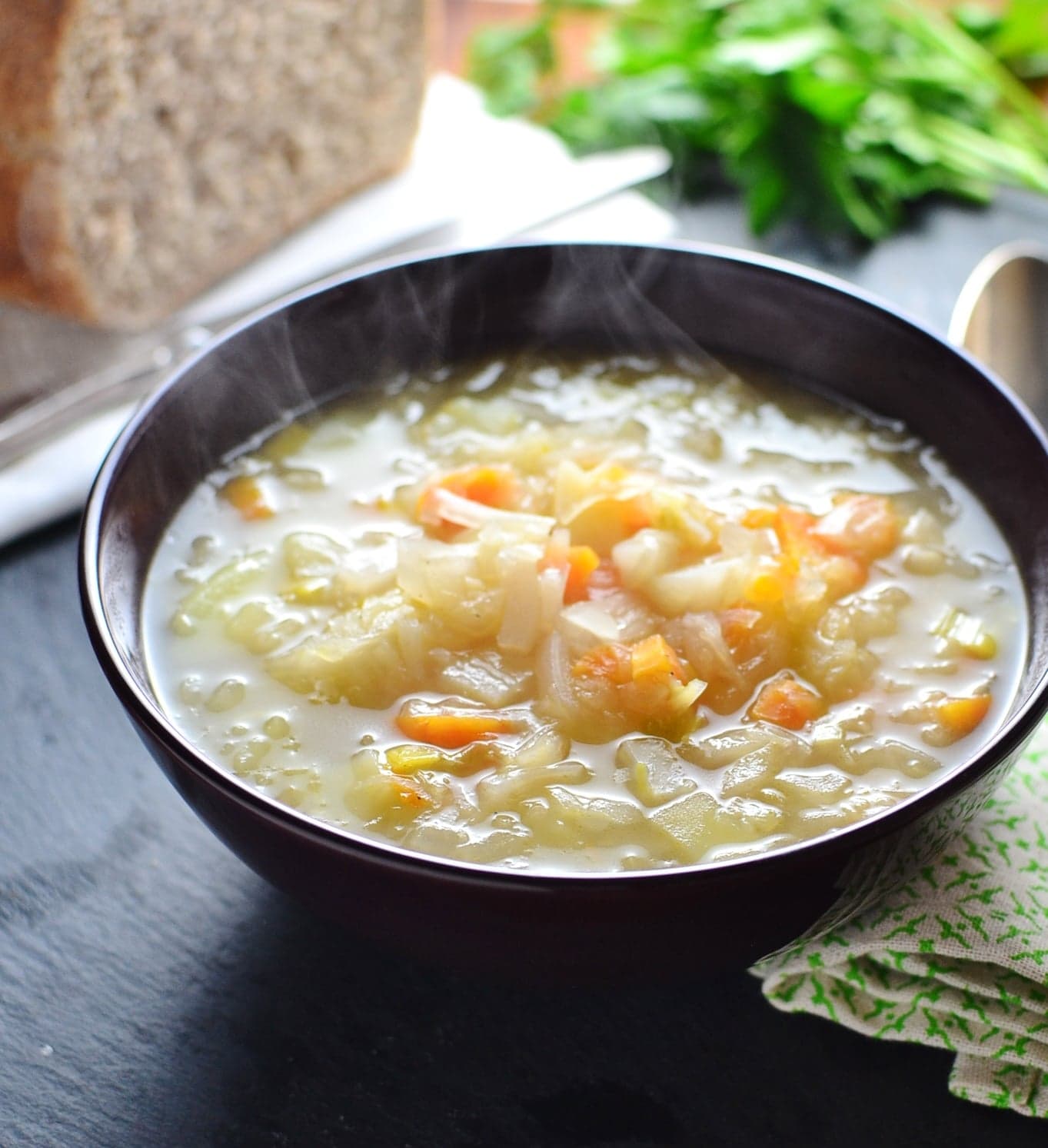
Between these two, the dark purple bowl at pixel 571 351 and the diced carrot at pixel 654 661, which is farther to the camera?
the diced carrot at pixel 654 661

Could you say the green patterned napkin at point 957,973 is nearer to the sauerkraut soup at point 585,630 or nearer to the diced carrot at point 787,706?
the sauerkraut soup at point 585,630

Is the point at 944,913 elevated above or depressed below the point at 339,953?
above

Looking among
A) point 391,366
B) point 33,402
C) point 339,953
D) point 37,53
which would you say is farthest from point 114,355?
point 339,953

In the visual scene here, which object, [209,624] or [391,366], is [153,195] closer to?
[391,366]

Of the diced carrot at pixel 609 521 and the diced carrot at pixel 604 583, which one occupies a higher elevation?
the diced carrot at pixel 609 521

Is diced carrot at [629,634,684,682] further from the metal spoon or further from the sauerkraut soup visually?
the metal spoon

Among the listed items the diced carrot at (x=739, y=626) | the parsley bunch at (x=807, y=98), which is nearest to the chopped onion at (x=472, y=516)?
the diced carrot at (x=739, y=626)

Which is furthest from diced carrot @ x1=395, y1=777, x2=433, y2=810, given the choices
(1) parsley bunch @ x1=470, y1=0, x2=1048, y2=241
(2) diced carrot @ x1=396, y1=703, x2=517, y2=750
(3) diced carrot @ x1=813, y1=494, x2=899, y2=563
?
(1) parsley bunch @ x1=470, y1=0, x2=1048, y2=241
